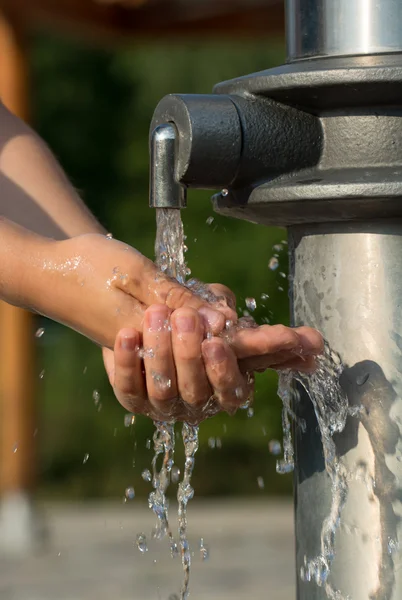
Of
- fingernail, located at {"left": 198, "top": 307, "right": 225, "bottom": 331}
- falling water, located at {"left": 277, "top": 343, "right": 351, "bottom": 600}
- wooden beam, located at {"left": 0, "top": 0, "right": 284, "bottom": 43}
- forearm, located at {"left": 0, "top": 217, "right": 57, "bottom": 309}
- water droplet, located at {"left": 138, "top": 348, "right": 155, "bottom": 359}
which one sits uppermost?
wooden beam, located at {"left": 0, "top": 0, "right": 284, "bottom": 43}

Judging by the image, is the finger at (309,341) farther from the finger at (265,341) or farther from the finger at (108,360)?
the finger at (108,360)

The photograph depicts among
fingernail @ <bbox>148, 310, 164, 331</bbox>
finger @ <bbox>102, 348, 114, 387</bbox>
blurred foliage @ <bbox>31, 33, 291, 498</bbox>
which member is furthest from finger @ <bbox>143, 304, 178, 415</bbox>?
blurred foliage @ <bbox>31, 33, 291, 498</bbox>

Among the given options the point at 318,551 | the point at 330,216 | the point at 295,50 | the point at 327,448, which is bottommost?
the point at 318,551

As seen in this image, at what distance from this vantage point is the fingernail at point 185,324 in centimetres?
108

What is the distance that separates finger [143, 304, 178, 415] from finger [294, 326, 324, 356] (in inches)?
5.5

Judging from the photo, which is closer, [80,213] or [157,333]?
[157,333]

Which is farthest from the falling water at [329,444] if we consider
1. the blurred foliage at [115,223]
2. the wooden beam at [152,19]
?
the blurred foliage at [115,223]

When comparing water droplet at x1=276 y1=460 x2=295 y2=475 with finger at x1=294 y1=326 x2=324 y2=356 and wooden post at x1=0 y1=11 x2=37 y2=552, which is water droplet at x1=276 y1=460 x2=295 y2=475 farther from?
wooden post at x1=0 y1=11 x2=37 y2=552

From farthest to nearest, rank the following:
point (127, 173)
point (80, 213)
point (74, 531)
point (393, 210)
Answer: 1. point (127, 173)
2. point (74, 531)
3. point (80, 213)
4. point (393, 210)

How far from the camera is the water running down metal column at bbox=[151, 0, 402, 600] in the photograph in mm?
1035

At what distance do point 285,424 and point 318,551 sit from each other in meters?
0.19

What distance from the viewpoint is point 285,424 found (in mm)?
1242

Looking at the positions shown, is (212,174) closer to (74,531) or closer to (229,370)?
(229,370)

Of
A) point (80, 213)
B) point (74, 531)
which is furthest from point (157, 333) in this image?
point (74, 531)
